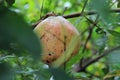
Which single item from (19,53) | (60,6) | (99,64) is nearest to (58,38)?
(19,53)

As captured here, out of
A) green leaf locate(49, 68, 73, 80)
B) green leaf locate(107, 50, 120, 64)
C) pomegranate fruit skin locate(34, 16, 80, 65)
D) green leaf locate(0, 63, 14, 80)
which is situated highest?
pomegranate fruit skin locate(34, 16, 80, 65)

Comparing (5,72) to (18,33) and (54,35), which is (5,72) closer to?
(18,33)

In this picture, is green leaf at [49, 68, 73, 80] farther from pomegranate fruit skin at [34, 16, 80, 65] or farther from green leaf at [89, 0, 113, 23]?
pomegranate fruit skin at [34, 16, 80, 65]

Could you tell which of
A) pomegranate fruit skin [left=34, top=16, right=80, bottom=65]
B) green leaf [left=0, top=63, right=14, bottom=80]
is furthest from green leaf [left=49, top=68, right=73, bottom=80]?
pomegranate fruit skin [left=34, top=16, right=80, bottom=65]

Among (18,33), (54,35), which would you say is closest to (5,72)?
(18,33)

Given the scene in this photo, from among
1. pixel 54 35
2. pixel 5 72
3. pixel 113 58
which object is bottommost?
pixel 5 72
